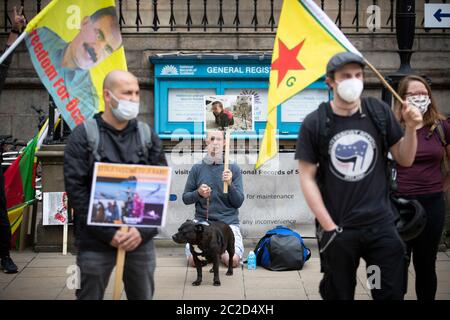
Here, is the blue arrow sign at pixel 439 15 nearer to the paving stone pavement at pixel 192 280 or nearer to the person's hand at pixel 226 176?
the paving stone pavement at pixel 192 280

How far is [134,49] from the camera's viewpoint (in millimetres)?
12672

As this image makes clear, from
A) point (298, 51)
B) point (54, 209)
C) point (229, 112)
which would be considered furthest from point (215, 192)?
point (229, 112)

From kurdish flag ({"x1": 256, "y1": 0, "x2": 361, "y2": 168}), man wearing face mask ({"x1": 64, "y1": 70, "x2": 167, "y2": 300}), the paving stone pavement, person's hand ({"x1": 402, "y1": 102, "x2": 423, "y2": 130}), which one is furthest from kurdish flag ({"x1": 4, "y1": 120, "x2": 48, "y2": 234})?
person's hand ({"x1": 402, "y1": 102, "x2": 423, "y2": 130})

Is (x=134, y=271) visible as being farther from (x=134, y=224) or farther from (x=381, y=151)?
(x=381, y=151)

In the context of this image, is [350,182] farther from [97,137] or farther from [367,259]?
[97,137]

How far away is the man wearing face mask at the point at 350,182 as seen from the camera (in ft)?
14.6

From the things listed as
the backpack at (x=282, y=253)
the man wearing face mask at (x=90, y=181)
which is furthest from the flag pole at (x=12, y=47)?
the backpack at (x=282, y=253)

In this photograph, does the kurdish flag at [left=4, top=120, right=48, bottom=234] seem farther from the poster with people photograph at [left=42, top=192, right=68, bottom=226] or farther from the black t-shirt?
the black t-shirt

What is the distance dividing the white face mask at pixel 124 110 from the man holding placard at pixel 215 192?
3233 mm

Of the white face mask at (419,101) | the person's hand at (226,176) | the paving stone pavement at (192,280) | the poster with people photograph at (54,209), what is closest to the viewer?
the white face mask at (419,101)

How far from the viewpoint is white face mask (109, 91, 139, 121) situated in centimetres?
450

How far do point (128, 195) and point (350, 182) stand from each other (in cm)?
134

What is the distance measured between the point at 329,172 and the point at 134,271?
1337 millimetres

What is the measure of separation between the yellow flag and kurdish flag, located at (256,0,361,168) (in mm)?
1253
